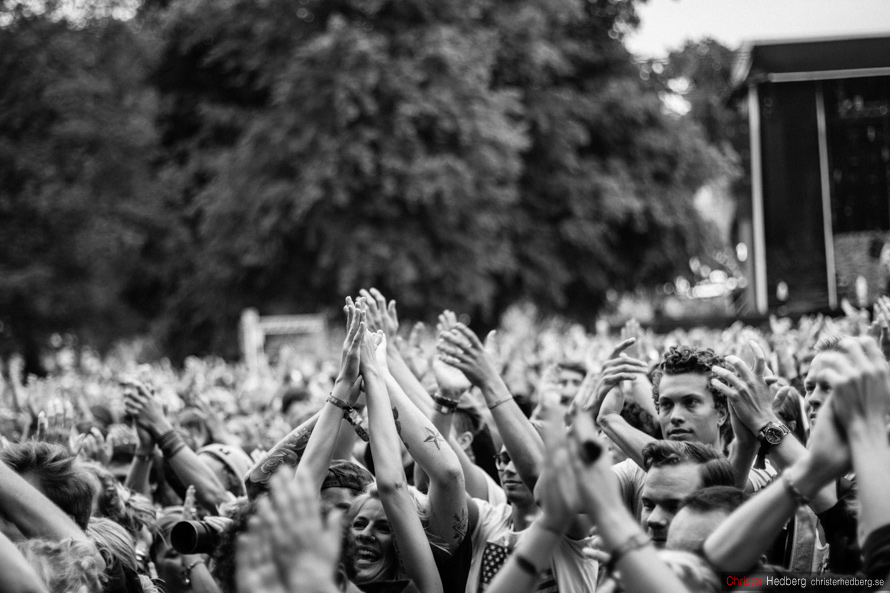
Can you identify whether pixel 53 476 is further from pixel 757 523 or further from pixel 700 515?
pixel 757 523

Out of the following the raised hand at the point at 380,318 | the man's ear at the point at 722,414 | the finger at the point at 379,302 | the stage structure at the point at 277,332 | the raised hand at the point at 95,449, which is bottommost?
the raised hand at the point at 95,449

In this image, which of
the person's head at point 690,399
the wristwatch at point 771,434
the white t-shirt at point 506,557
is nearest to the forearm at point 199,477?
the white t-shirt at point 506,557

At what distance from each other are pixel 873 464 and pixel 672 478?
101 cm

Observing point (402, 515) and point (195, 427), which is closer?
point (402, 515)

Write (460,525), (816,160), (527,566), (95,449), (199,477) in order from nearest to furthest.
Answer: (527,566) < (460,525) < (199,477) < (95,449) < (816,160)

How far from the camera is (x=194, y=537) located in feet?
10.3

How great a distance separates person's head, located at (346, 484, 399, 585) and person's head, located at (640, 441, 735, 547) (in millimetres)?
890

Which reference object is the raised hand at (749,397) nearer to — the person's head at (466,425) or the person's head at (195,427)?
the person's head at (466,425)

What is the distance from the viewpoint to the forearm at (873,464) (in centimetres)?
204

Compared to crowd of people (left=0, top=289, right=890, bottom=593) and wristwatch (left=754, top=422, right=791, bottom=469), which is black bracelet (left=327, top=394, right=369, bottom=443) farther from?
wristwatch (left=754, top=422, right=791, bottom=469)

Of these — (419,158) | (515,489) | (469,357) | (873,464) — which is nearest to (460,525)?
(515,489)

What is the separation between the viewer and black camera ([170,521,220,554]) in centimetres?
316

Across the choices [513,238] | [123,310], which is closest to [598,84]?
[513,238]

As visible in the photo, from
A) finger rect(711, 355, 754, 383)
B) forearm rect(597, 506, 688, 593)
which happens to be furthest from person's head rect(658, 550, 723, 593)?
finger rect(711, 355, 754, 383)
